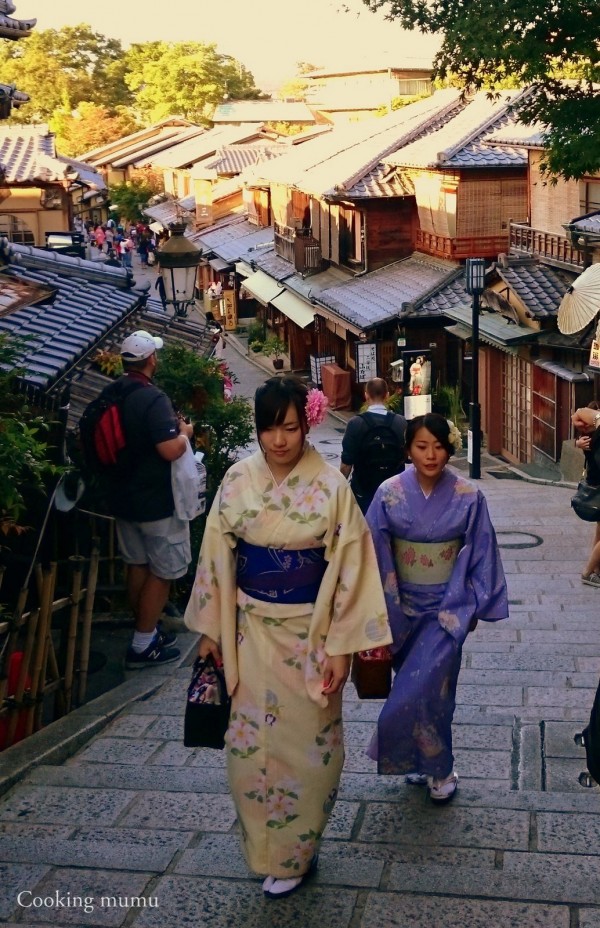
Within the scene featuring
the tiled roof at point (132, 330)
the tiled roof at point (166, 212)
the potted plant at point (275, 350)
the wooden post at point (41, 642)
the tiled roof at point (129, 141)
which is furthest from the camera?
the tiled roof at point (129, 141)

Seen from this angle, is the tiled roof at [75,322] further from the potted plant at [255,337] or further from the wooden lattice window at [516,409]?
the potted plant at [255,337]

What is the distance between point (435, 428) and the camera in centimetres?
492

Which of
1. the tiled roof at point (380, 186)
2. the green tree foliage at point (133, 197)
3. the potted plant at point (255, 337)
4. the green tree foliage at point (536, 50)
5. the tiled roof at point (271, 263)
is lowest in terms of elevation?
the potted plant at point (255, 337)

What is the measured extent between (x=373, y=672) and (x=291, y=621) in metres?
0.61

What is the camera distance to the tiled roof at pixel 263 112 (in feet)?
232

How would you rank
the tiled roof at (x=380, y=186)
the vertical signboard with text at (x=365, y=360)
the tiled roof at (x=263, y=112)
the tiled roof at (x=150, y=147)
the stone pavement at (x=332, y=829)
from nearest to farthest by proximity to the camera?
the stone pavement at (x=332, y=829) < the vertical signboard with text at (x=365, y=360) < the tiled roof at (x=380, y=186) < the tiled roof at (x=263, y=112) < the tiled roof at (x=150, y=147)

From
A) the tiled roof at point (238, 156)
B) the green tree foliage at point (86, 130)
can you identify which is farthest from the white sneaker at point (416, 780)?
the green tree foliage at point (86, 130)

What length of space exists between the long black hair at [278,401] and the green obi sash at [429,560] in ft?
3.32

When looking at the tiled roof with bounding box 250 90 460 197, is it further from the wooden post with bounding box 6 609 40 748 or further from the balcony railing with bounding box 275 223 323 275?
the wooden post with bounding box 6 609 40 748

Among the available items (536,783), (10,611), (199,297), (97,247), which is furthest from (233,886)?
(97,247)

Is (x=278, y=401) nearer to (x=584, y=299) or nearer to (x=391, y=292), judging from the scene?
(x=584, y=299)

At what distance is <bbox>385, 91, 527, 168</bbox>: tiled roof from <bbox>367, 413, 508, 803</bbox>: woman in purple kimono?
69.8ft

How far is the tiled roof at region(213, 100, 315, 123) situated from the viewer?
70562mm

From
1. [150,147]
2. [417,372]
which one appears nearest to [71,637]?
[417,372]
